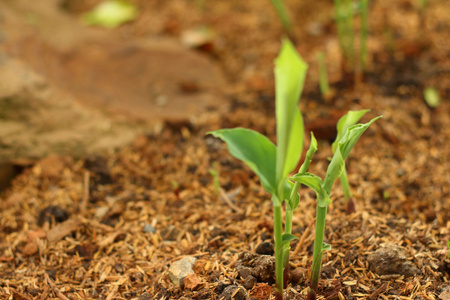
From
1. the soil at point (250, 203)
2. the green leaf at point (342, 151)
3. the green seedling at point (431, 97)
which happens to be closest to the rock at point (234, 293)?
the soil at point (250, 203)

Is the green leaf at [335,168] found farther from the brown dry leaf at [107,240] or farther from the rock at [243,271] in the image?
the brown dry leaf at [107,240]

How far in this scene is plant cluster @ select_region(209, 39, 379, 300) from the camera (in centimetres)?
86

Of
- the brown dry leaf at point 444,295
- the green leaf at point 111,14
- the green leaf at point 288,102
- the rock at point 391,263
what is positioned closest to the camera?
the green leaf at point 288,102

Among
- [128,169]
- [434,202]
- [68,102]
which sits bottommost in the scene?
[434,202]

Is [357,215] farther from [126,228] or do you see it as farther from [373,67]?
[373,67]

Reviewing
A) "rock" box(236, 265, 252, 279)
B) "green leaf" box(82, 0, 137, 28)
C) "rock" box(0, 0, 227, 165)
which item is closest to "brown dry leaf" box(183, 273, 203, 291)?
"rock" box(236, 265, 252, 279)

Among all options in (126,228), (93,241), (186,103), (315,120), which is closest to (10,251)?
(93,241)

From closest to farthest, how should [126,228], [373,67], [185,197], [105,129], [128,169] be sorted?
[126,228] → [185,197] → [128,169] → [105,129] → [373,67]

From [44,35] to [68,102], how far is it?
0.73 m

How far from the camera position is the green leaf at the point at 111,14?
3.42 metres

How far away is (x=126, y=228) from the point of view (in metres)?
1.79

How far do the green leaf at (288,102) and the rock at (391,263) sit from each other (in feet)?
2.09

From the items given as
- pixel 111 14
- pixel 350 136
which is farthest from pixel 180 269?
pixel 111 14

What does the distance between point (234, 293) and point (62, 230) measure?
832 mm
